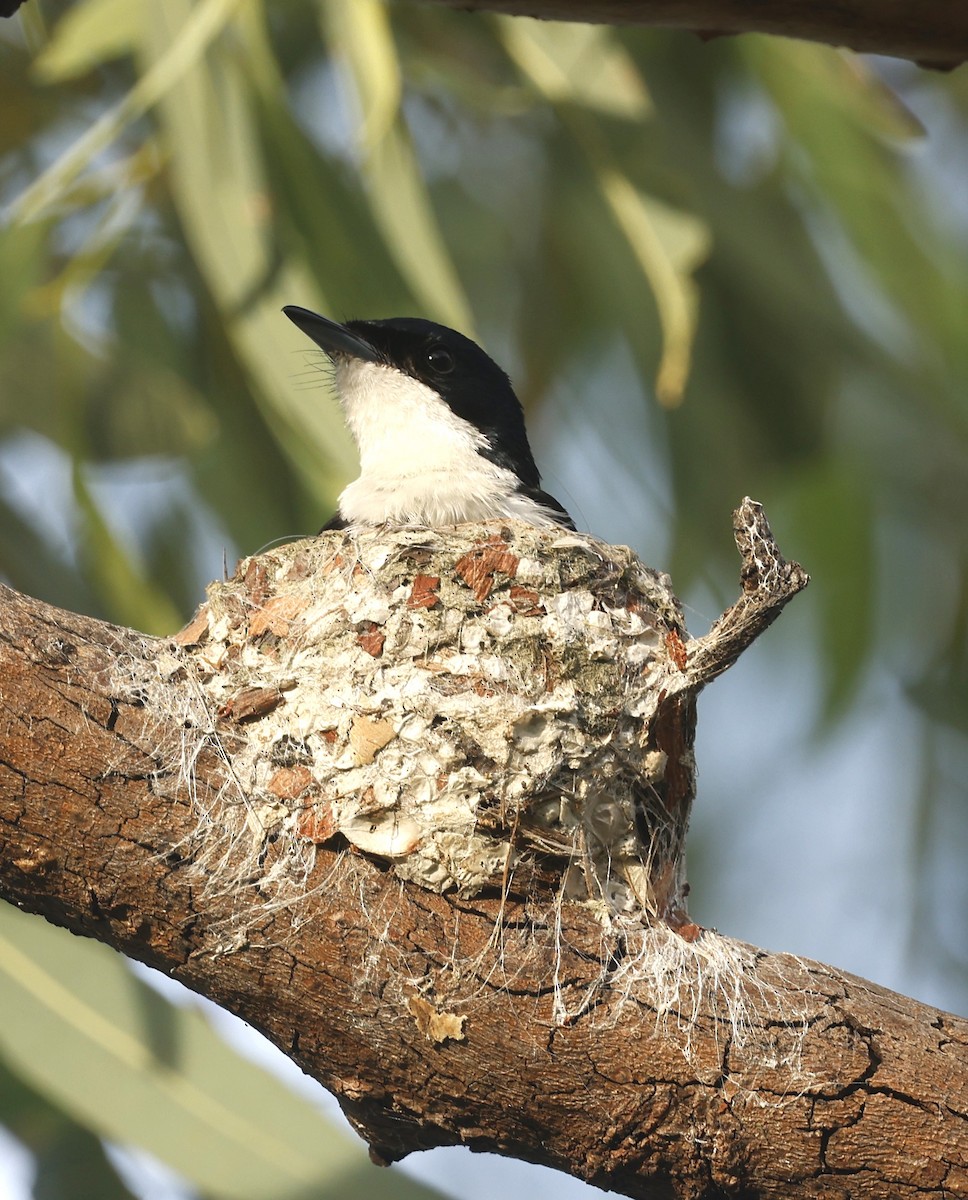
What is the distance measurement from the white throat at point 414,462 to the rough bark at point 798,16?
1.40 metres

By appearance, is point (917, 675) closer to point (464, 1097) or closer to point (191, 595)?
point (191, 595)

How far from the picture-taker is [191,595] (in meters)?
5.55

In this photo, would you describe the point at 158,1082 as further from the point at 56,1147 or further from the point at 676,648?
the point at 676,648

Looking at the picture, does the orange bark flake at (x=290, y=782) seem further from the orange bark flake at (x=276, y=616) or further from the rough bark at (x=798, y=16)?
the rough bark at (x=798, y=16)

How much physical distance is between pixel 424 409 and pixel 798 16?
1.96m

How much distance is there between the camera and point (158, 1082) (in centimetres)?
387

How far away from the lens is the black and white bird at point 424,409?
14.0ft

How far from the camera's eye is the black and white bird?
14.0 ft

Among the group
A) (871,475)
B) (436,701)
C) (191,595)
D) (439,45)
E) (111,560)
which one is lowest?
(436,701)

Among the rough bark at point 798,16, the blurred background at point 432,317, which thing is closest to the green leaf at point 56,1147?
the blurred background at point 432,317

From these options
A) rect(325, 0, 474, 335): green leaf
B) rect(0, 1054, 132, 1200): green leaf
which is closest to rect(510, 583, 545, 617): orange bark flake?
rect(325, 0, 474, 335): green leaf

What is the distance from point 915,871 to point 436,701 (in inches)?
146

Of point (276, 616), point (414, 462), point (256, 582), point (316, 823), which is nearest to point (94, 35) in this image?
point (414, 462)

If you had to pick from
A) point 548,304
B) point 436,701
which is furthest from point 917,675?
point 436,701
